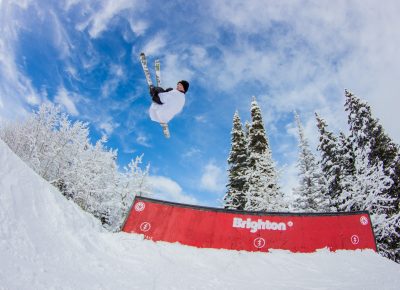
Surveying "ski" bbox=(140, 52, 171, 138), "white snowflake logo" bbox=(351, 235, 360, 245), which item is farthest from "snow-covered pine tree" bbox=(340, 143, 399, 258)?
"ski" bbox=(140, 52, 171, 138)

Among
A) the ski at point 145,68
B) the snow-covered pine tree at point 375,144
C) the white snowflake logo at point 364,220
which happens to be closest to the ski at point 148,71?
the ski at point 145,68

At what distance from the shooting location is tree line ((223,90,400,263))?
20.7 meters

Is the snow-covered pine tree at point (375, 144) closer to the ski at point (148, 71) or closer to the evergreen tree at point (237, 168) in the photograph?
the evergreen tree at point (237, 168)

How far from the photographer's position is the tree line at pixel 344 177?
67.9 feet

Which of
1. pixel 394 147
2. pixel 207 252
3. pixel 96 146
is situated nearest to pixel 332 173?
pixel 394 147

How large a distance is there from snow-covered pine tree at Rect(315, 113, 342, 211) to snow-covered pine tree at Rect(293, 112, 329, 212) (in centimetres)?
50

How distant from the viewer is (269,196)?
24469 mm

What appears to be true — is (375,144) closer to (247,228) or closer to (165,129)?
(247,228)

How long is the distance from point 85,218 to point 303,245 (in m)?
7.10

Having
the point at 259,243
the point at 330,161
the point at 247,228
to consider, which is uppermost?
the point at 330,161

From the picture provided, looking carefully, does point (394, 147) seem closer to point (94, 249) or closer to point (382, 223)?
point (382, 223)

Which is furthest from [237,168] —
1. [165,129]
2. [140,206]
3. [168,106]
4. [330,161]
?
[168,106]

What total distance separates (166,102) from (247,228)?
18.6ft

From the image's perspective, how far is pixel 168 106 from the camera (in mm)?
7723
